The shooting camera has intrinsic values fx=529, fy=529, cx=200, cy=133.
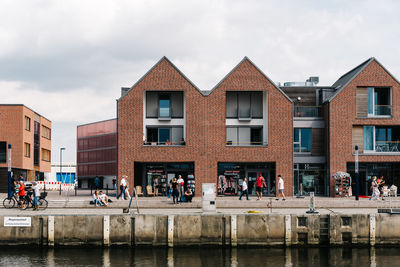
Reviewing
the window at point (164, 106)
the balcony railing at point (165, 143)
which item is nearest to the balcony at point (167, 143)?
the balcony railing at point (165, 143)

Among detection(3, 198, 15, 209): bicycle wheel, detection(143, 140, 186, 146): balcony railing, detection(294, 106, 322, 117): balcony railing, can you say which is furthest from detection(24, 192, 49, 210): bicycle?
detection(294, 106, 322, 117): balcony railing

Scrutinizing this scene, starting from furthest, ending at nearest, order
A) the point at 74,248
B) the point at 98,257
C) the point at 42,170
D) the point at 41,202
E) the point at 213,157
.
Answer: the point at 42,170
the point at 213,157
the point at 41,202
the point at 74,248
the point at 98,257

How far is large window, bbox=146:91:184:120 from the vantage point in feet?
141

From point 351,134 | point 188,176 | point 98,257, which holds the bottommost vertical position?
point 98,257

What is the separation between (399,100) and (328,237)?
70.2 feet

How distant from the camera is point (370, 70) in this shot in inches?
1673

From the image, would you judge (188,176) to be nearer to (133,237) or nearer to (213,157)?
(213,157)

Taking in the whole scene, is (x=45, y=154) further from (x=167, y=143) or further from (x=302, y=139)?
(x=302, y=139)

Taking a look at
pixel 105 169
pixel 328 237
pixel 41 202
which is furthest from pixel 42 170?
pixel 328 237

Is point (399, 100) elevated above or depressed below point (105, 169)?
above

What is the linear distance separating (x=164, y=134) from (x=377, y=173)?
699 inches

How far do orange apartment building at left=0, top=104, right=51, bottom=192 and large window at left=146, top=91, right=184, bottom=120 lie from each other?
723 inches

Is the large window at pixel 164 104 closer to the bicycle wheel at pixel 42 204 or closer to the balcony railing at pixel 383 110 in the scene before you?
the bicycle wheel at pixel 42 204

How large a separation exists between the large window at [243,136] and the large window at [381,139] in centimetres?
863
